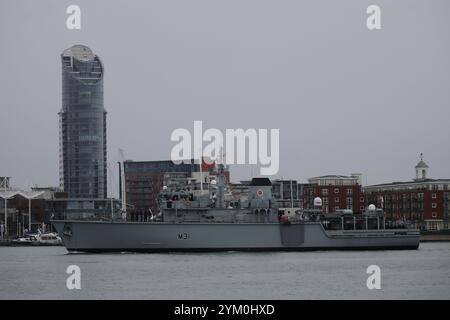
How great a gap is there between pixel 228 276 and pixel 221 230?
24.5 metres

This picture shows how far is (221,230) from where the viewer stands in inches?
3398

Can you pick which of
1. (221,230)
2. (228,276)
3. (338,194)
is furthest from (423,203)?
(228,276)

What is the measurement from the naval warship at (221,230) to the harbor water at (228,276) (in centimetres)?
218

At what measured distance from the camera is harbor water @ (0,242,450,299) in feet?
173

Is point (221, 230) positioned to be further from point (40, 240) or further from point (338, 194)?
point (338, 194)

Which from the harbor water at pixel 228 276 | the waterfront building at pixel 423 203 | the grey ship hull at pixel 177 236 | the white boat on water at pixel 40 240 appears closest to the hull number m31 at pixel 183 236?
the grey ship hull at pixel 177 236

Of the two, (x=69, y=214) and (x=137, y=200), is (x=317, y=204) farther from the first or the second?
(x=137, y=200)

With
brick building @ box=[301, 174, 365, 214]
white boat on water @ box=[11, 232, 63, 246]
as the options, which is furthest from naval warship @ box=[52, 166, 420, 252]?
brick building @ box=[301, 174, 365, 214]

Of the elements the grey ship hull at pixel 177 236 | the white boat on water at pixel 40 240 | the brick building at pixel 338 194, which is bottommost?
the white boat on water at pixel 40 240

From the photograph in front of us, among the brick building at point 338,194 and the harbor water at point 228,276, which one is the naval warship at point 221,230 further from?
the brick building at point 338,194

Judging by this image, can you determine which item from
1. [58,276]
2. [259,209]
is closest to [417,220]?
[259,209]

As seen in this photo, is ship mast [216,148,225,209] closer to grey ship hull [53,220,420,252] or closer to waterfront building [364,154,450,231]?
grey ship hull [53,220,420,252]

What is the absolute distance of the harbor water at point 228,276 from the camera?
173ft
